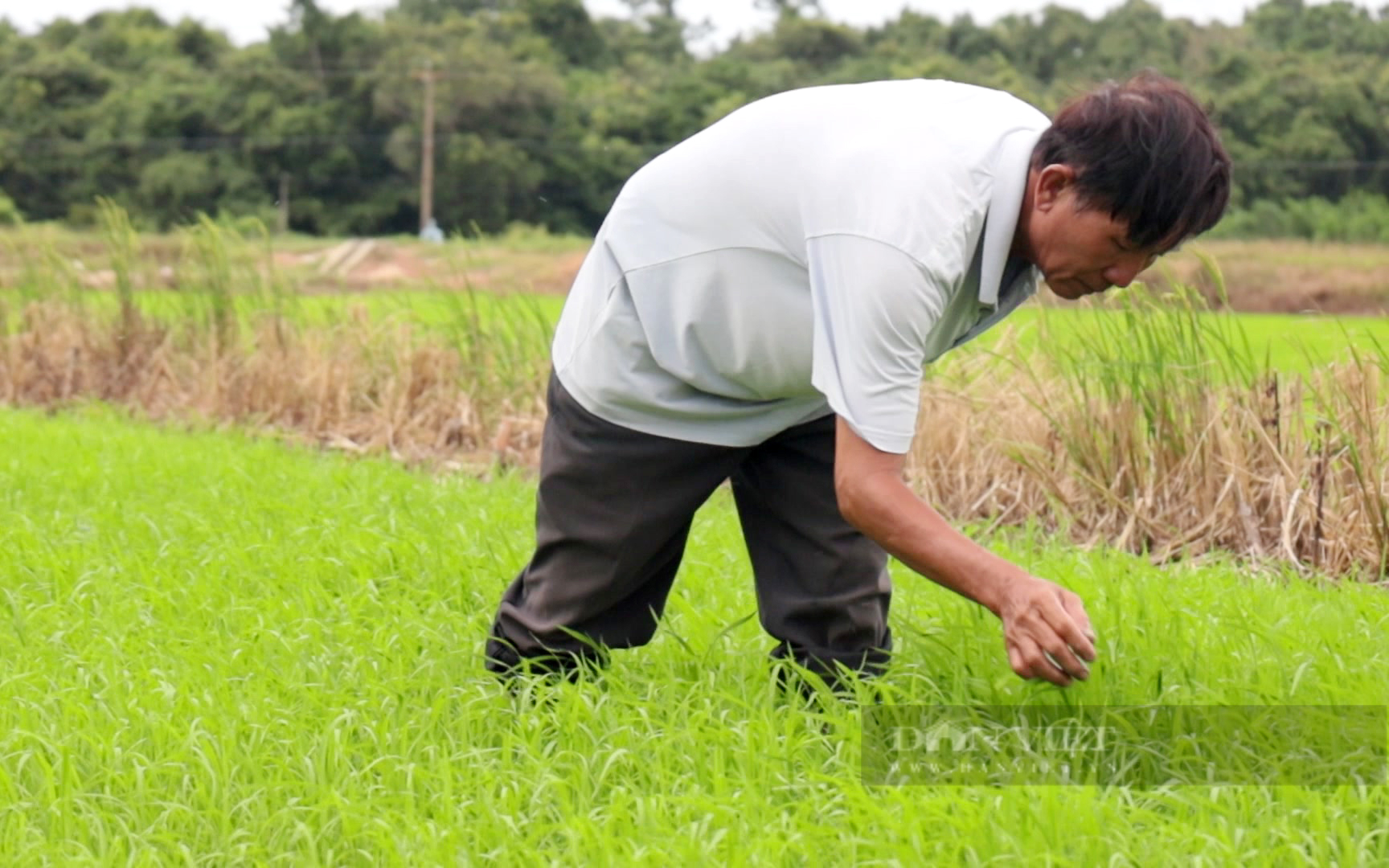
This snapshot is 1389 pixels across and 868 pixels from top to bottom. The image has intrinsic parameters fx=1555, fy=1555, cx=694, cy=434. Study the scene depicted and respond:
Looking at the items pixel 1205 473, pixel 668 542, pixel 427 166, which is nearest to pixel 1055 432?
pixel 1205 473

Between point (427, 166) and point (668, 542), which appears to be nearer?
point (668, 542)

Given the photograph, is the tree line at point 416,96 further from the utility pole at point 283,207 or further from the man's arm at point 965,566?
the man's arm at point 965,566

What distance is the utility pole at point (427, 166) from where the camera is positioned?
35.0m

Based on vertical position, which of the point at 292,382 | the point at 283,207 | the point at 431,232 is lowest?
the point at 431,232

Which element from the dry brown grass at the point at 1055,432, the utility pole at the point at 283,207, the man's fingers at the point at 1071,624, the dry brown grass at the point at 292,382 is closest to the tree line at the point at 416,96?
the utility pole at the point at 283,207

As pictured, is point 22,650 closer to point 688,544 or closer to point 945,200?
point 688,544

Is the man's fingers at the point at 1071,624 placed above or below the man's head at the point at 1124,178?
below

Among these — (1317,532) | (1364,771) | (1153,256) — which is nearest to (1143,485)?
(1317,532)

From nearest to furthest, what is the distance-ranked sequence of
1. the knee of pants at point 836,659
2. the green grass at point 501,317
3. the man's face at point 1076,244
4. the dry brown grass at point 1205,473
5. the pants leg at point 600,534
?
the man's face at point 1076,244, the pants leg at point 600,534, the knee of pants at point 836,659, the dry brown grass at point 1205,473, the green grass at point 501,317

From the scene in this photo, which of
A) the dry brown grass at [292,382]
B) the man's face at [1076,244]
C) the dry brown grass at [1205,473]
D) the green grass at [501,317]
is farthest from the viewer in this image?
the dry brown grass at [292,382]

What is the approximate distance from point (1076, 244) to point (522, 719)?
1.35 meters

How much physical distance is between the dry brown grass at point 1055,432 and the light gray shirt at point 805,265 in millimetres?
2338

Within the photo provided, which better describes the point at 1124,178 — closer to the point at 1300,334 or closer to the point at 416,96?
the point at 1300,334

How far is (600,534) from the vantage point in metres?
2.97
